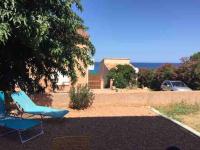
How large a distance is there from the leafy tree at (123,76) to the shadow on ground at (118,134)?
2329 cm

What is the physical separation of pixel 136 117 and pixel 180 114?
6.83ft

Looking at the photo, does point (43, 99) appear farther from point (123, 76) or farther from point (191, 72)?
point (123, 76)

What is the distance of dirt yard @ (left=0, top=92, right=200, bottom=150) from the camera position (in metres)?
10.4

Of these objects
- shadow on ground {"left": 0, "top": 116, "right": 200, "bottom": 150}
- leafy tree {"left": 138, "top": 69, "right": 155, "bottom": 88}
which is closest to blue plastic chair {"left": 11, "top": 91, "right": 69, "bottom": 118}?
shadow on ground {"left": 0, "top": 116, "right": 200, "bottom": 150}

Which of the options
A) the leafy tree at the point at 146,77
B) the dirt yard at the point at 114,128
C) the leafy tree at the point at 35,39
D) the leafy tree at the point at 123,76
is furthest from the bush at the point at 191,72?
the leafy tree at the point at 35,39

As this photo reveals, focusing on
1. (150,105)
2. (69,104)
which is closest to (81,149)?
(69,104)

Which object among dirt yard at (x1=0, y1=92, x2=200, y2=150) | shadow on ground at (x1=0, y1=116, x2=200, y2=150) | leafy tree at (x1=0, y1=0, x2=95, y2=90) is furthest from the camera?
dirt yard at (x1=0, y1=92, x2=200, y2=150)

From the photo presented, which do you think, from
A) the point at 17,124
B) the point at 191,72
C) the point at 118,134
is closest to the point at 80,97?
the point at 118,134

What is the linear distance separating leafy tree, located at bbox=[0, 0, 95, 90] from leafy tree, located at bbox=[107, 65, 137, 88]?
91.1ft

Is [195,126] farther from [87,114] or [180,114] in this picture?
[87,114]

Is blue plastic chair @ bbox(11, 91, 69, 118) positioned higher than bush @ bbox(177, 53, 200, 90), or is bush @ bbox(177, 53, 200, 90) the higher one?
bush @ bbox(177, 53, 200, 90)

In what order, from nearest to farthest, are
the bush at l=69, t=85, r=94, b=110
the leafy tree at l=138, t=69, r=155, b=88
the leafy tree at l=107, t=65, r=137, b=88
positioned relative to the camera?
the bush at l=69, t=85, r=94, b=110
the leafy tree at l=107, t=65, r=137, b=88
the leafy tree at l=138, t=69, r=155, b=88

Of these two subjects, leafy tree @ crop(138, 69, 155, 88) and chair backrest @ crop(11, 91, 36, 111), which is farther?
leafy tree @ crop(138, 69, 155, 88)

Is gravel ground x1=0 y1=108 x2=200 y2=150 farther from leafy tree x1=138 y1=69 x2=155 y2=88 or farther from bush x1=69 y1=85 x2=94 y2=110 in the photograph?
leafy tree x1=138 y1=69 x2=155 y2=88
